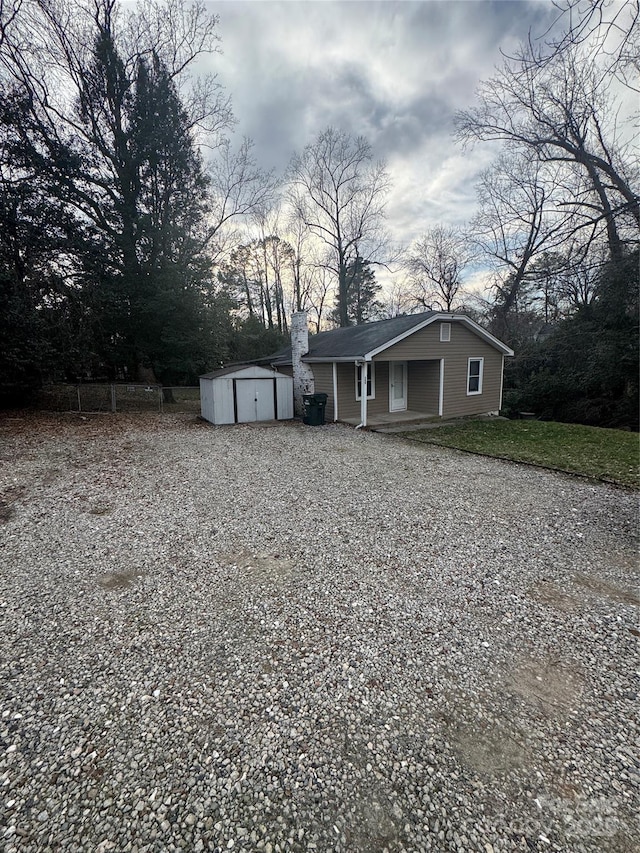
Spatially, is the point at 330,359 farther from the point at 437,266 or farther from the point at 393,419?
the point at 437,266

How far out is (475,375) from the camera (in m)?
13.8

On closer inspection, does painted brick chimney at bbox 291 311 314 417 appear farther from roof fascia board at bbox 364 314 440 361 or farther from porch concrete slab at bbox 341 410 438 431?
roof fascia board at bbox 364 314 440 361

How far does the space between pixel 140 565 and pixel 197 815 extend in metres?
2.54

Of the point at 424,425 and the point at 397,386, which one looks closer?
the point at 424,425

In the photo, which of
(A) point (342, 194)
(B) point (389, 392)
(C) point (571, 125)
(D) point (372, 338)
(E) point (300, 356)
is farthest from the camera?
(A) point (342, 194)

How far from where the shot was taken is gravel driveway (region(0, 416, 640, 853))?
170 cm

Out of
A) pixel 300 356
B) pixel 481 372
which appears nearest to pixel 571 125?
pixel 481 372

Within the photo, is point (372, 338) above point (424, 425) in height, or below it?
above

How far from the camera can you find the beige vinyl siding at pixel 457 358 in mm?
11992

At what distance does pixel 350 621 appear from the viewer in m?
3.04

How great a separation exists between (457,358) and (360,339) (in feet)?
11.3

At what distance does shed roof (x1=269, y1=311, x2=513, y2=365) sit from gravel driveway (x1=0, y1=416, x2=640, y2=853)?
6.91 m

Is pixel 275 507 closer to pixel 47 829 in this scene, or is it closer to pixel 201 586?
pixel 201 586

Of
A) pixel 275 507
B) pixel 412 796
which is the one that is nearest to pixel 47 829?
pixel 412 796
